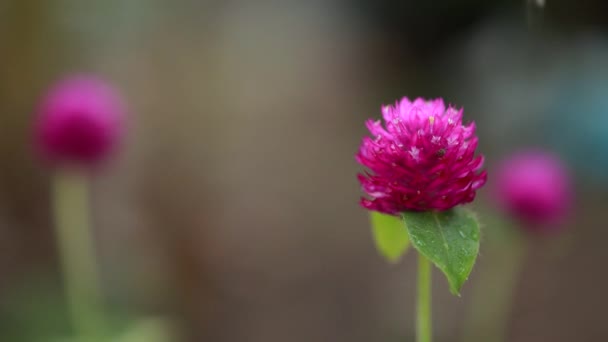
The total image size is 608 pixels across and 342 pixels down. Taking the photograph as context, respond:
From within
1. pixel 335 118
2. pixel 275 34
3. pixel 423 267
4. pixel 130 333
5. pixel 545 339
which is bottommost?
pixel 545 339

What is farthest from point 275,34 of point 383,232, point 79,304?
point 383,232

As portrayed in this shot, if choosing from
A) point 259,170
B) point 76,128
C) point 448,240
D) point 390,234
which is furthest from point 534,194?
point 259,170

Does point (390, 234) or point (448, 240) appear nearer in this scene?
point (448, 240)

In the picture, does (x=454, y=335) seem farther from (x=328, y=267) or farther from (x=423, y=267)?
(x=423, y=267)

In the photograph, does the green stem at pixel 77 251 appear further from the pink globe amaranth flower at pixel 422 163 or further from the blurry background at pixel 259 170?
the pink globe amaranth flower at pixel 422 163

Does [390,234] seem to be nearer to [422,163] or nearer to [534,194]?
[422,163]

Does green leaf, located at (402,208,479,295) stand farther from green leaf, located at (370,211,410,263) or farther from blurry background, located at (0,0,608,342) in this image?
blurry background, located at (0,0,608,342)

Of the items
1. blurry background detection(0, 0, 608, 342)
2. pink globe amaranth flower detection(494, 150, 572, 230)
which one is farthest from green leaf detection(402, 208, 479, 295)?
blurry background detection(0, 0, 608, 342)
